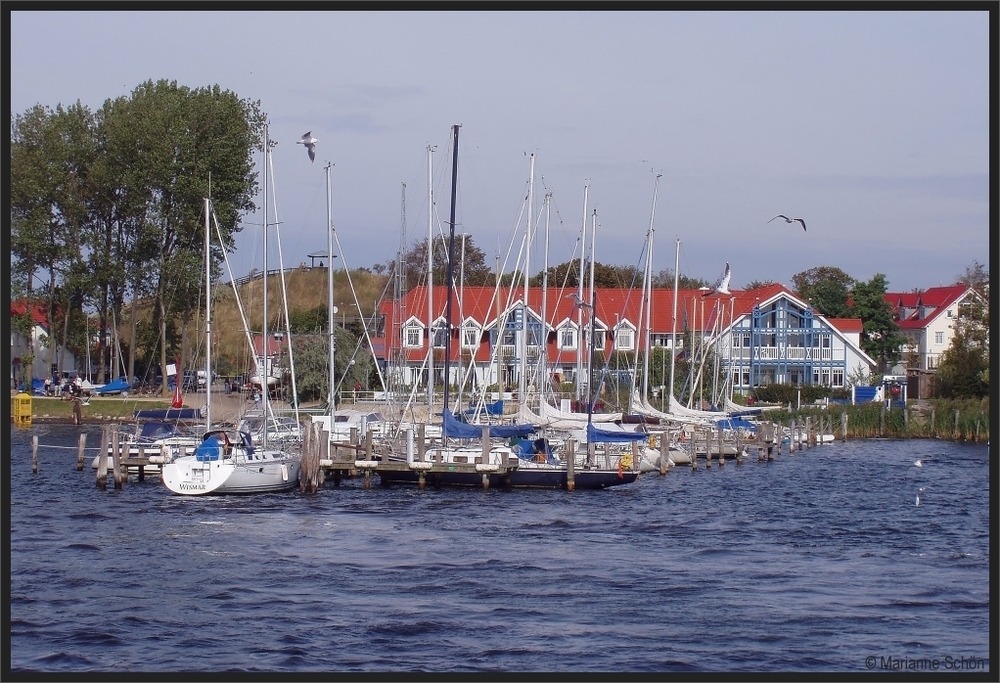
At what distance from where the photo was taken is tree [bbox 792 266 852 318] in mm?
107250

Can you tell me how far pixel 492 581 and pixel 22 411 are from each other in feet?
169

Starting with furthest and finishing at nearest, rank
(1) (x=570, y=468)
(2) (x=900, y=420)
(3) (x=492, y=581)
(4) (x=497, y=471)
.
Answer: (2) (x=900, y=420) → (1) (x=570, y=468) → (4) (x=497, y=471) → (3) (x=492, y=581)

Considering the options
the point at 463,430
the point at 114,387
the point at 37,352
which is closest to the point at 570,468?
the point at 463,430

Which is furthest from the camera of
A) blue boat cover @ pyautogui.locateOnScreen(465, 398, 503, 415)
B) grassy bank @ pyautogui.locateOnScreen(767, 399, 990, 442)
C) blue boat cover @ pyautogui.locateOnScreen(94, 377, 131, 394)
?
blue boat cover @ pyautogui.locateOnScreen(94, 377, 131, 394)

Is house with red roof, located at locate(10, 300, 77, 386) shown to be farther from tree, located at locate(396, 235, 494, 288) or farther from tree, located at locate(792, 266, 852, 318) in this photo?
tree, located at locate(792, 266, 852, 318)

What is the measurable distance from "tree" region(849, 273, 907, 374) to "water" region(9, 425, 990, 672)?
63192 mm

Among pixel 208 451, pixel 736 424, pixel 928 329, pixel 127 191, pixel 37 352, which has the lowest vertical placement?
pixel 208 451

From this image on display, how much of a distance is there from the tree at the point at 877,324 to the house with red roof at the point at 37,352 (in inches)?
2445

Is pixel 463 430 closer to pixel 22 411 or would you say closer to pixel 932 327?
pixel 22 411

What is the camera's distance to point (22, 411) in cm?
6950

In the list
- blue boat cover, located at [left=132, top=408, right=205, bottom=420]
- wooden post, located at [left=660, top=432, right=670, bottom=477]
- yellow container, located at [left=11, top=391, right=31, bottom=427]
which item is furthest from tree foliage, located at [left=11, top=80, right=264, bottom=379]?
wooden post, located at [left=660, top=432, right=670, bottom=477]

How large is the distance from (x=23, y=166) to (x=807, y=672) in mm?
68874

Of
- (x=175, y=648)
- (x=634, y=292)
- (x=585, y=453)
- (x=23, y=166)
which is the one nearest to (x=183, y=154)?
(x=23, y=166)

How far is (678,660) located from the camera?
19.2 metres
